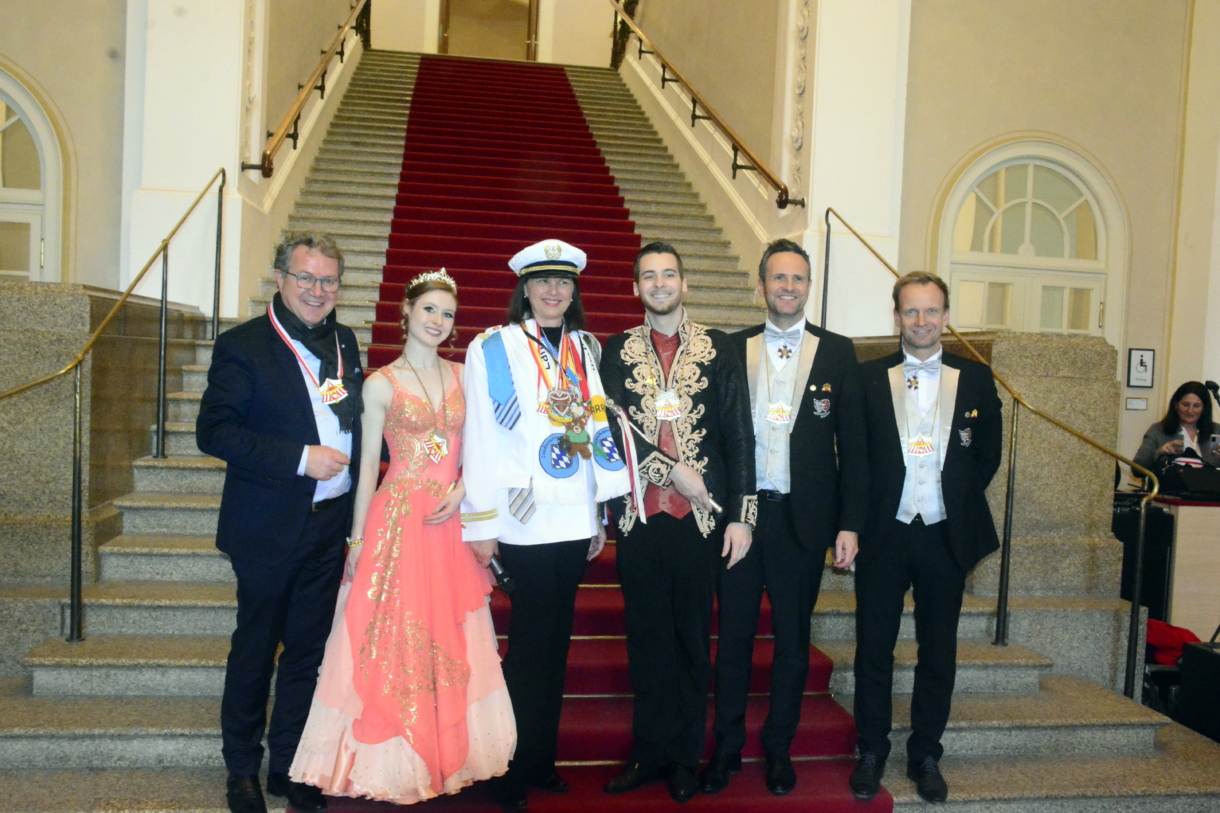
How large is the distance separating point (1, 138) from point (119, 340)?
13.1ft

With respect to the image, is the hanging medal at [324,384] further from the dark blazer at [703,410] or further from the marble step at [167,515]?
the marble step at [167,515]

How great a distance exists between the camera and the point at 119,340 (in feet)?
12.5

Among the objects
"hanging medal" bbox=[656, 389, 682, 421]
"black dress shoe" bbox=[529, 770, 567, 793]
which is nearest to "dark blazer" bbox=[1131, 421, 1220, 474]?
"hanging medal" bbox=[656, 389, 682, 421]

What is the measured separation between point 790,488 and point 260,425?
1575 millimetres

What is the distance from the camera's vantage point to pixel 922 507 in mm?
2818

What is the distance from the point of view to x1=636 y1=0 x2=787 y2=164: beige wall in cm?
688

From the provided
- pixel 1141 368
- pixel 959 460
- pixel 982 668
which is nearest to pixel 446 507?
pixel 959 460

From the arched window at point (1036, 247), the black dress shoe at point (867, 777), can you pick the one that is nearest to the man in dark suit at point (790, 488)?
the black dress shoe at point (867, 777)

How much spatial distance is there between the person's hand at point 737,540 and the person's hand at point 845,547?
0.30m

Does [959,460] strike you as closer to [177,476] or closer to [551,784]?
[551,784]

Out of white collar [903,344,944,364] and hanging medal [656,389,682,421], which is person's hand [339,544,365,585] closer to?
hanging medal [656,389,682,421]

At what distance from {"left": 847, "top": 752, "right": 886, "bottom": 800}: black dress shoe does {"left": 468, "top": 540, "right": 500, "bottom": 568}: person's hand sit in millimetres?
1444

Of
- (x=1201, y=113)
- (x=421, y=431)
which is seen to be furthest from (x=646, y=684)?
(x=1201, y=113)

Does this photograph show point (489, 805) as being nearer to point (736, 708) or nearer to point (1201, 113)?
point (736, 708)
